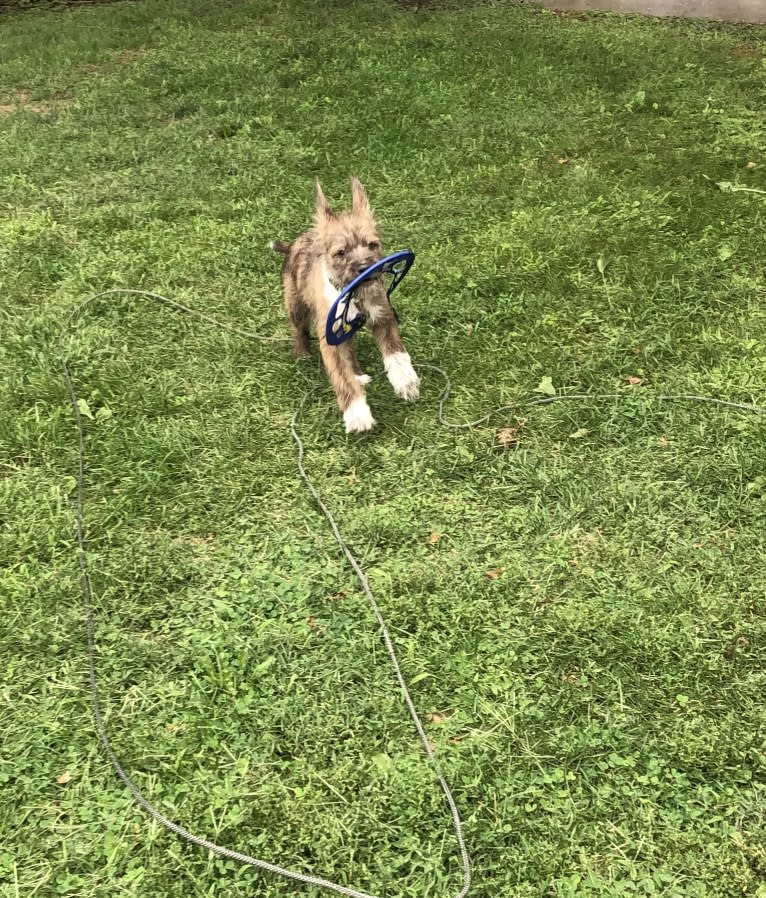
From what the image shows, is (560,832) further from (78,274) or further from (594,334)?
(78,274)

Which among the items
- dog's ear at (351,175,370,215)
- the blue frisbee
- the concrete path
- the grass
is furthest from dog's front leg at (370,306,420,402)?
the concrete path

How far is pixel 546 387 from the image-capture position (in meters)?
4.38

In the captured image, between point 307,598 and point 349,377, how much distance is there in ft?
4.08

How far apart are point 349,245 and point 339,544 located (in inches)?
58.3

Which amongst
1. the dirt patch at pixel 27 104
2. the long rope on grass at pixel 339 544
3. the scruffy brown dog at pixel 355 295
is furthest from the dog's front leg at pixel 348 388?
the dirt patch at pixel 27 104

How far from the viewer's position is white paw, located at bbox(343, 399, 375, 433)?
159 inches

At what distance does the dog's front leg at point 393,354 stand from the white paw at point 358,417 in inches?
10.0

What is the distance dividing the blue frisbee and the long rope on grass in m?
0.67

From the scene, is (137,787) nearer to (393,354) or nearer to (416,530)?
(416,530)

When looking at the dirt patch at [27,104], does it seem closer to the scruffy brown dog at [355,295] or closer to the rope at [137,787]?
the rope at [137,787]

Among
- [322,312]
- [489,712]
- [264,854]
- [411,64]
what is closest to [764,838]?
[489,712]

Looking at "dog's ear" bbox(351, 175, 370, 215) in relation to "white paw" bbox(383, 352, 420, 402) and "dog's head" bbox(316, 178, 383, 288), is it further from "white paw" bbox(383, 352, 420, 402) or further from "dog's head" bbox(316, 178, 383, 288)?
"white paw" bbox(383, 352, 420, 402)

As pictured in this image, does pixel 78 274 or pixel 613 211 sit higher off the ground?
pixel 78 274

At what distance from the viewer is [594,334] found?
15.8ft
